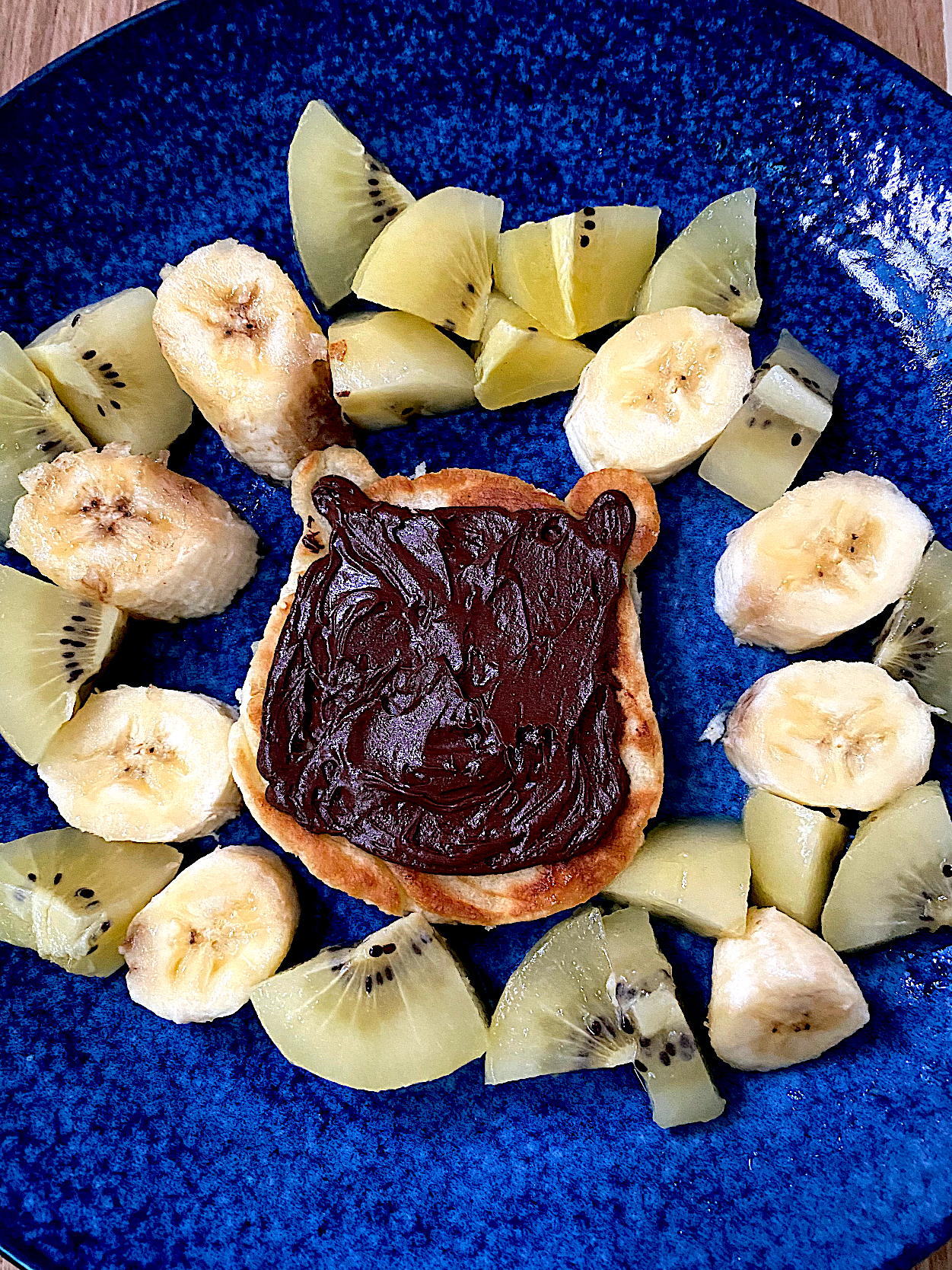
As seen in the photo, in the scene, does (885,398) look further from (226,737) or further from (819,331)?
(226,737)

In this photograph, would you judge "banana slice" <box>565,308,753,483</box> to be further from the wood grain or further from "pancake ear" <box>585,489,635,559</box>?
the wood grain

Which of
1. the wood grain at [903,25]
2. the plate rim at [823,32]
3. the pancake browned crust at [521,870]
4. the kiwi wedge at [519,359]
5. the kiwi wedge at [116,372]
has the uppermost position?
the wood grain at [903,25]

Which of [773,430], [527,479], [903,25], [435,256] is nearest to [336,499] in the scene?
[527,479]

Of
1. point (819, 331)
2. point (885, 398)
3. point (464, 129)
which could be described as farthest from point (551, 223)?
point (885, 398)

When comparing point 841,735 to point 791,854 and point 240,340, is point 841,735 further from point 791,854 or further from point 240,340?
point 240,340

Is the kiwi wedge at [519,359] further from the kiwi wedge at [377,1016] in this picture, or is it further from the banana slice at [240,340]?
the kiwi wedge at [377,1016]

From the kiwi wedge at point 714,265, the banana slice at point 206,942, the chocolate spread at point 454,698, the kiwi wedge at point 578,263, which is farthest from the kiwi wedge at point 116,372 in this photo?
the kiwi wedge at point 714,265

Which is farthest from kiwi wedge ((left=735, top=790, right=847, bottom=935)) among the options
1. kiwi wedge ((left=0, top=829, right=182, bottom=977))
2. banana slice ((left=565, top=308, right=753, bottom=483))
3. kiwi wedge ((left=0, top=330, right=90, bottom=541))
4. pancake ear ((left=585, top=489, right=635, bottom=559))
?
kiwi wedge ((left=0, top=330, right=90, bottom=541))
